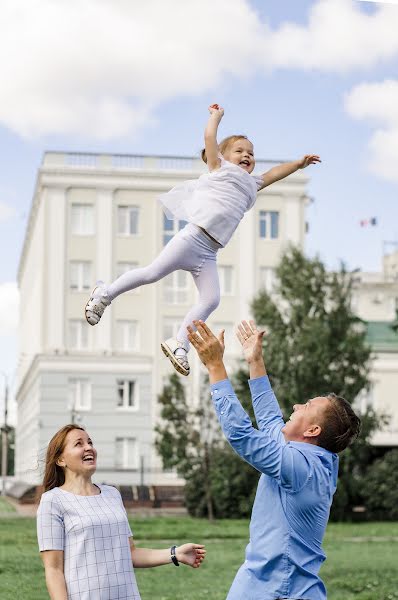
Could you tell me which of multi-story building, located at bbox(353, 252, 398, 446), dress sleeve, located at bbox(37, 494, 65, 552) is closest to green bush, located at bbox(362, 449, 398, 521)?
multi-story building, located at bbox(353, 252, 398, 446)

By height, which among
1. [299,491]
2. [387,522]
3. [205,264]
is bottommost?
[387,522]

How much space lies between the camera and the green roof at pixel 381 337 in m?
33.2

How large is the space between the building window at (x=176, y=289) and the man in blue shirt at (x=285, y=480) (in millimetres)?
30308

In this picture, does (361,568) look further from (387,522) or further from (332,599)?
(387,522)

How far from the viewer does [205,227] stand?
4.24 m

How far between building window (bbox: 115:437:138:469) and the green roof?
7.33 meters

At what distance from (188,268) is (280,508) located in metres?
0.99

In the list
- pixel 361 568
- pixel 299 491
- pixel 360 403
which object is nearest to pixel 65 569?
pixel 299 491

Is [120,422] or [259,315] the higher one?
[259,315]

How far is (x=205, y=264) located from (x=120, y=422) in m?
29.7

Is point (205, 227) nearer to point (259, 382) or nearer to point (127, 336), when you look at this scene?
point (259, 382)

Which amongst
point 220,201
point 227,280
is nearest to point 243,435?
point 220,201

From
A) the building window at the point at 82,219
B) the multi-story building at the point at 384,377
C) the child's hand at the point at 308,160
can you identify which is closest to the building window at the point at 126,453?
the building window at the point at 82,219

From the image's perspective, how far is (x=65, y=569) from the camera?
380cm
